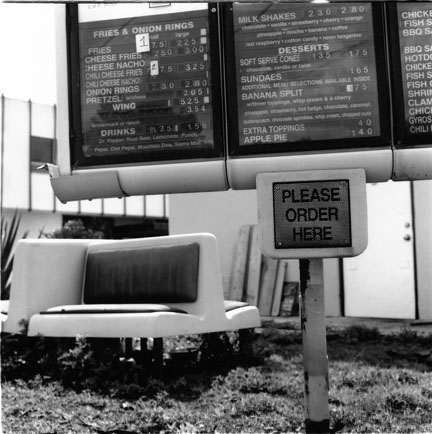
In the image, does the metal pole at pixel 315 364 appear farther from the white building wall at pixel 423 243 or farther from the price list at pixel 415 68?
the white building wall at pixel 423 243

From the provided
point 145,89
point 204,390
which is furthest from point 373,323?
point 145,89

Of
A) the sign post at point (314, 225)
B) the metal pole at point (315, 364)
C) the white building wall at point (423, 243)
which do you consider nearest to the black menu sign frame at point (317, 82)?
the sign post at point (314, 225)

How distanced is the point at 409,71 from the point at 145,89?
963mm

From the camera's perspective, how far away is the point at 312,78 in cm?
233

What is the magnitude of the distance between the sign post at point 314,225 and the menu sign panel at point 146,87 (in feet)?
1.06

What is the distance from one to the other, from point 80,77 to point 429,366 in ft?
12.4

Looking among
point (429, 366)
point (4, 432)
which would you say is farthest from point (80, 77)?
point (429, 366)

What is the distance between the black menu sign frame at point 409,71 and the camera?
7.62 feet

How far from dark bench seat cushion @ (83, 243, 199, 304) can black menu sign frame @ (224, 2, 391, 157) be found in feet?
8.37

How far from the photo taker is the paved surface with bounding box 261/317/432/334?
23.9ft

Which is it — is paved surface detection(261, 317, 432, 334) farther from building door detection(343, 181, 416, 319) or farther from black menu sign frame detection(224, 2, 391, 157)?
black menu sign frame detection(224, 2, 391, 157)

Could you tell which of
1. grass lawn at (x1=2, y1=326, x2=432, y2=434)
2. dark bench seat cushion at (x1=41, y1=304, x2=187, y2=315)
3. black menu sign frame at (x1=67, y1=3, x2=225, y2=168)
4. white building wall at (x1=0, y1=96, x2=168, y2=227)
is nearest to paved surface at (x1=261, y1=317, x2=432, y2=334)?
grass lawn at (x1=2, y1=326, x2=432, y2=434)

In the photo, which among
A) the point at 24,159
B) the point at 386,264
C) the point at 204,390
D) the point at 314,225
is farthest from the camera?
the point at 24,159

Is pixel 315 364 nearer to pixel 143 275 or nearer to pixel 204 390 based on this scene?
pixel 204 390
